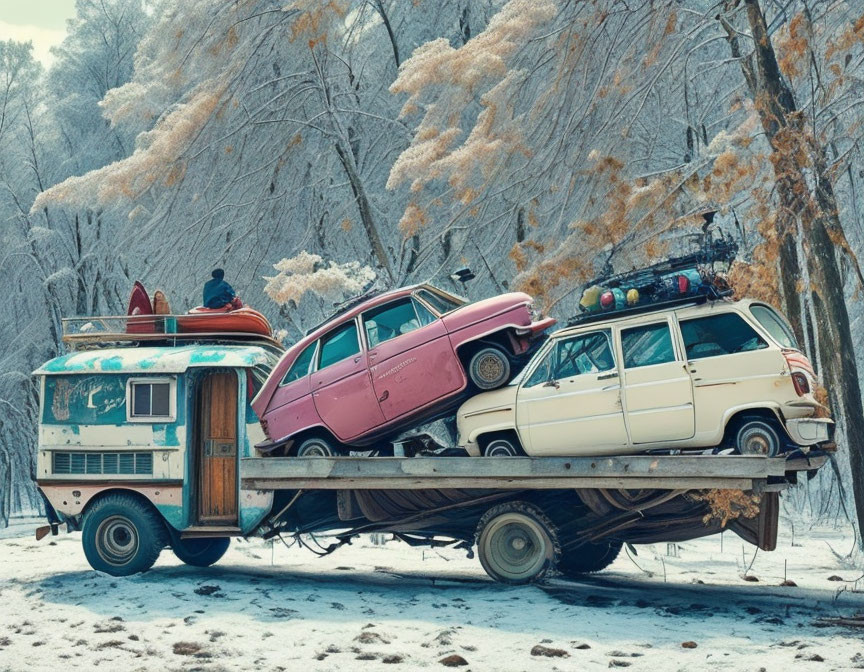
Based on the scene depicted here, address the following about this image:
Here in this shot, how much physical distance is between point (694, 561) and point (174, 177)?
951 cm

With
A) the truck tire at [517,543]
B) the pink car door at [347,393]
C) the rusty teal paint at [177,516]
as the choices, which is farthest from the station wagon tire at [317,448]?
the truck tire at [517,543]

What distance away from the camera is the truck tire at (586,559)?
39.5ft

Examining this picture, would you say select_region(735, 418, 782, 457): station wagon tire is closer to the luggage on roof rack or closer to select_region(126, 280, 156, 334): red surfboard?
the luggage on roof rack

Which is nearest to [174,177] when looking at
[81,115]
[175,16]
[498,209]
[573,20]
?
[175,16]

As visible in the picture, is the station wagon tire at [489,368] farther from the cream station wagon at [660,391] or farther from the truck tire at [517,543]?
the truck tire at [517,543]

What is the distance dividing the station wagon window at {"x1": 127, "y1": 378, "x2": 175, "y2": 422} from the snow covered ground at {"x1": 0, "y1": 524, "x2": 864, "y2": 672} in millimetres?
1739

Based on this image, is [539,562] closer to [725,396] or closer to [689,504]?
[689,504]

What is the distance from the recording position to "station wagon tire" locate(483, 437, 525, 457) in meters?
10.5

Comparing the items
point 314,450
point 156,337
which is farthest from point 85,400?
point 314,450

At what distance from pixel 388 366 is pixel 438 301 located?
2.88 feet

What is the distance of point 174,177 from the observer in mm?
17156

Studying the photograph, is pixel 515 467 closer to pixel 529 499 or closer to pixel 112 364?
pixel 529 499

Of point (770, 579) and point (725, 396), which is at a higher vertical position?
point (725, 396)

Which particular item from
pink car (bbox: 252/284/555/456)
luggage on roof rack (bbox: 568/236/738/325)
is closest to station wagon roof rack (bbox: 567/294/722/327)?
luggage on roof rack (bbox: 568/236/738/325)
